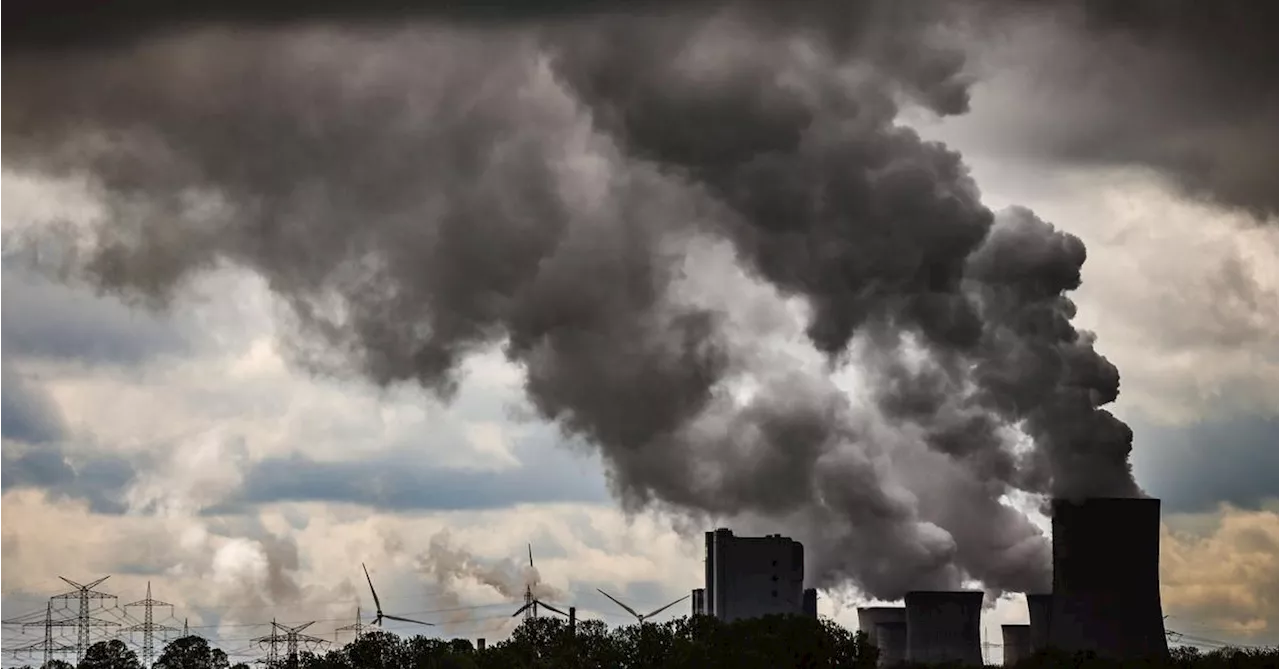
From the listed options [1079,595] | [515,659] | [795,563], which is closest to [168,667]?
[515,659]

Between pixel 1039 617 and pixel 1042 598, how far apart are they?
2121 mm

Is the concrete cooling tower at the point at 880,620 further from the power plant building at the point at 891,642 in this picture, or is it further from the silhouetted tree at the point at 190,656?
the silhouetted tree at the point at 190,656

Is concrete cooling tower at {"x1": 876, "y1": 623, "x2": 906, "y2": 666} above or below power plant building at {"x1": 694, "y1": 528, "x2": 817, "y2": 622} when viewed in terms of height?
below

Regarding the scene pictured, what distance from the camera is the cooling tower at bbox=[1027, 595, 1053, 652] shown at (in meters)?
141

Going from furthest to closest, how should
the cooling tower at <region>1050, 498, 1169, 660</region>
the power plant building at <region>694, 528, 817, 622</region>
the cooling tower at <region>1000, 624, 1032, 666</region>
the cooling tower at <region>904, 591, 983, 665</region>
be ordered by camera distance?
the power plant building at <region>694, 528, 817, 622</region> → the cooling tower at <region>1000, 624, 1032, 666</region> → the cooling tower at <region>904, 591, 983, 665</region> → the cooling tower at <region>1050, 498, 1169, 660</region>

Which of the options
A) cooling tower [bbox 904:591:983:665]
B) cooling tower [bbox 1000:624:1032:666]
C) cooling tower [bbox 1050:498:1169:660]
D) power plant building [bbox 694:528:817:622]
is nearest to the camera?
cooling tower [bbox 1050:498:1169:660]

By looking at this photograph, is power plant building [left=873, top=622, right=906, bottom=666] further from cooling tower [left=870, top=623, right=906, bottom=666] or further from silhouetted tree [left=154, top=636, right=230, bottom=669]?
silhouetted tree [left=154, top=636, right=230, bottom=669]

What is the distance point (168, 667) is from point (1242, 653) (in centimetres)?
7827

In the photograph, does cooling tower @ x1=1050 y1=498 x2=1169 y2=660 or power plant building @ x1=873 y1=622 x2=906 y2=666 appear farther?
power plant building @ x1=873 y1=622 x2=906 y2=666

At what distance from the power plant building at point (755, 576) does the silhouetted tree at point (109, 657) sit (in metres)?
43.5

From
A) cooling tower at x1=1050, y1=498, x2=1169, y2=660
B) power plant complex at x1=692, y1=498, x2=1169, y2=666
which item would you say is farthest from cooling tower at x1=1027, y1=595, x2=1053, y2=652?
cooling tower at x1=1050, y1=498, x2=1169, y2=660

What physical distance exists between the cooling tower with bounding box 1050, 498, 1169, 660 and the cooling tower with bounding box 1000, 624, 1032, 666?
83.2 ft

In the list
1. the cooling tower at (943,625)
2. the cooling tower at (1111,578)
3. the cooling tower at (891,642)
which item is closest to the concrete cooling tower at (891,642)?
the cooling tower at (891,642)

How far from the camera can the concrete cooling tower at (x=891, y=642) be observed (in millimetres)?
148875
